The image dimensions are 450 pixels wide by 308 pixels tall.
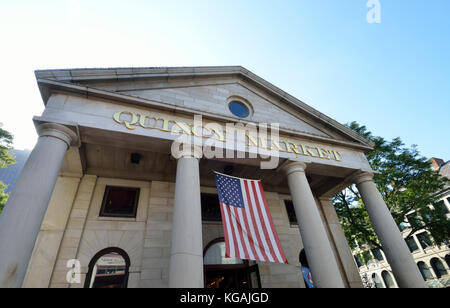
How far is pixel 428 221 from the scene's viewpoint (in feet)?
49.6

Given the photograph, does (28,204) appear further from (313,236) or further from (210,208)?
Answer: (313,236)

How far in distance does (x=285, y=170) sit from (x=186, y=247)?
5147mm

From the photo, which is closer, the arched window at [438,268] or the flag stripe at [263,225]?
the flag stripe at [263,225]

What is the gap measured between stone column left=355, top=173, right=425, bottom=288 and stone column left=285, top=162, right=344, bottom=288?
326cm

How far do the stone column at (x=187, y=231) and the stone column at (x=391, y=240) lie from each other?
773 cm

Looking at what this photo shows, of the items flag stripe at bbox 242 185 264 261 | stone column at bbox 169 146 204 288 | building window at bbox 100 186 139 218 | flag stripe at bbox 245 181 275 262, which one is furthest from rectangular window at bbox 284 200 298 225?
building window at bbox 100 186 139 218

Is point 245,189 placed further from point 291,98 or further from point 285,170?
point 291,98

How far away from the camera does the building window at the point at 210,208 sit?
10.5m

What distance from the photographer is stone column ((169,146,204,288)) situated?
5.13 meters

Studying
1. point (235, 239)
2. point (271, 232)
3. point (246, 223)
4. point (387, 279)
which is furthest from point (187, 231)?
point (387, 279)

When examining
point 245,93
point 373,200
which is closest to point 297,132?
point 245,93

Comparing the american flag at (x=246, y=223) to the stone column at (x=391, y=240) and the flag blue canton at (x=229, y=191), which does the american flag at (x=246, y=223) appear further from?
the stone column at (x=391, y=240)

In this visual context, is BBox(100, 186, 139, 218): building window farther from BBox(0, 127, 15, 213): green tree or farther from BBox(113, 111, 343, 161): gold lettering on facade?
BBox(0, 127, 15, 213): green tree

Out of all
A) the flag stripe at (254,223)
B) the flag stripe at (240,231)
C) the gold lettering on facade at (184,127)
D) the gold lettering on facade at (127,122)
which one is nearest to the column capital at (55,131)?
the gold lettering on facade at (127,122)
